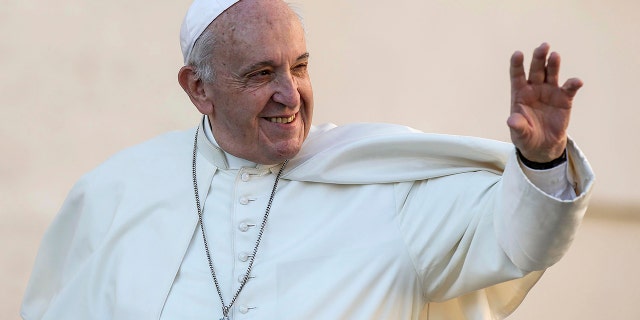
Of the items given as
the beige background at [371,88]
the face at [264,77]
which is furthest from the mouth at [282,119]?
the beige background at [371,88]

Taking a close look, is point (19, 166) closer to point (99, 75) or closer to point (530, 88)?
point (99, 75)

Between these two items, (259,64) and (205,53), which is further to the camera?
(205,53)

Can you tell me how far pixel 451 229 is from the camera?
4.20 meters

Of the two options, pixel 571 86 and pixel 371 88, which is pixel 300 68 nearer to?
pixel 571 86

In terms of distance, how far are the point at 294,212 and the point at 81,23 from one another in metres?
2.59

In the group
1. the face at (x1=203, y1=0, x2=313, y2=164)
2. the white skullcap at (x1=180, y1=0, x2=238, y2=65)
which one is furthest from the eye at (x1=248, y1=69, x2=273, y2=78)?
the white skullcap at (x1=180, y1=0, x2=238, y2=65)

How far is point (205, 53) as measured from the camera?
4766 mm

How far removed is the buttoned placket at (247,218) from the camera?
4484mm

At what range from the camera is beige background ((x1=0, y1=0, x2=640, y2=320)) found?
22.1 feet

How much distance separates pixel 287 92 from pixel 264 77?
11 cm

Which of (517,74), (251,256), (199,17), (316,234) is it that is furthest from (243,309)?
(517,74)

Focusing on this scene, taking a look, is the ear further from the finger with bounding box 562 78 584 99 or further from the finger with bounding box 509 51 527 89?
the finger with bounding box 562 78 584 99

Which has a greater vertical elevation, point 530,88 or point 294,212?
point 530,88

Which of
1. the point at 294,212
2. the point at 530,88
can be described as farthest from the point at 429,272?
the point at 530,88
